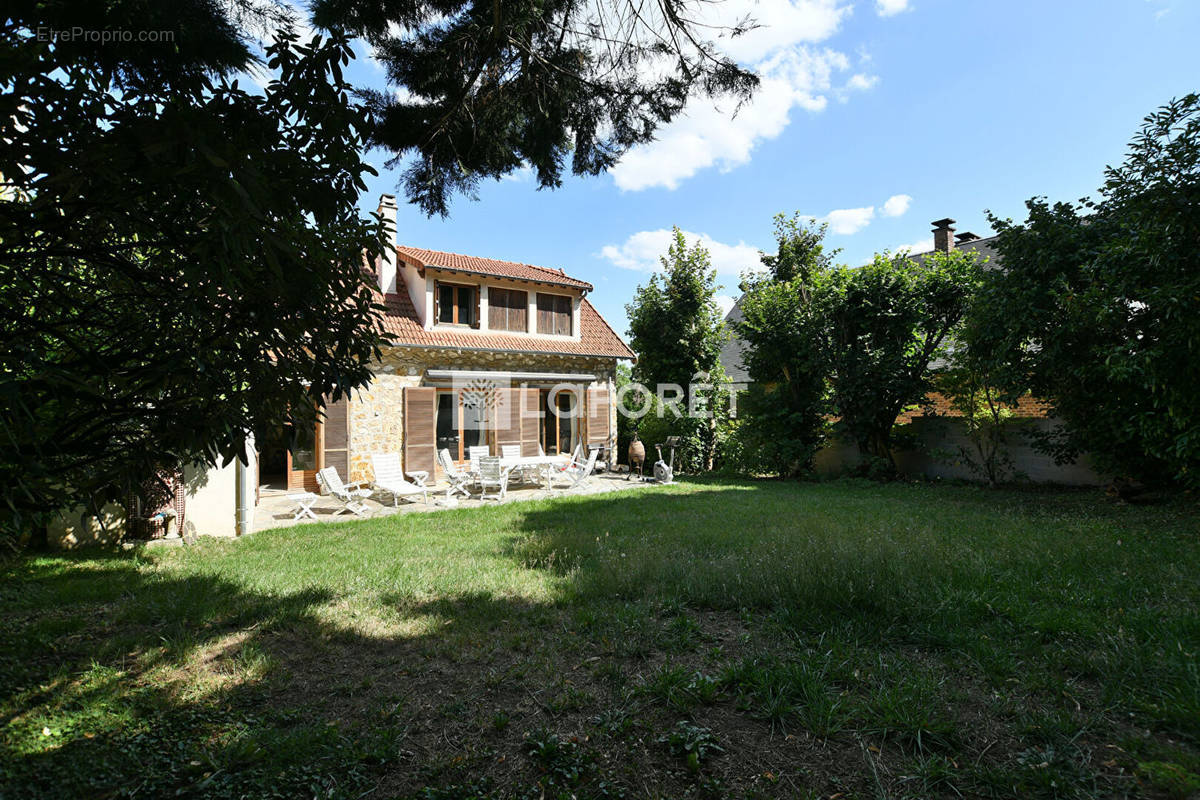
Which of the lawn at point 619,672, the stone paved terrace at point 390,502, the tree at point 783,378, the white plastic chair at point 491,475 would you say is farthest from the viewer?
the tree at point 783,378

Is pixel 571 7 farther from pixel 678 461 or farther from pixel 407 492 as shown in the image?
pixel 678 461

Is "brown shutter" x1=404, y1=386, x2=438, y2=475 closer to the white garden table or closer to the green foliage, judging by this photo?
the white garden table

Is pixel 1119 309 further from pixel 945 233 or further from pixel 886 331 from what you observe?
pixel 945 233

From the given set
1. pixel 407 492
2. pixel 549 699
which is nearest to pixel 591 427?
pixel 407 492

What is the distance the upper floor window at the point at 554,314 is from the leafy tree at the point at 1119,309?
9508 millimetres

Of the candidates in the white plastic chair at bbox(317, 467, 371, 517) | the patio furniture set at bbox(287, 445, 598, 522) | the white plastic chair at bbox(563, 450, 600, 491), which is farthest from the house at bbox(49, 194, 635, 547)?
the white plastic chair at bbox(563, 450, 600, 491)

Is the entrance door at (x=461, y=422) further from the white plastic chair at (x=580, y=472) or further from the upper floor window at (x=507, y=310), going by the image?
the white plastic chair at (x=580, y=472)

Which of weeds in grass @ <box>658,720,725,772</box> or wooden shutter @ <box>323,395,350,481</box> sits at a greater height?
wooden shutter @ <box>323,395,350,481</box>

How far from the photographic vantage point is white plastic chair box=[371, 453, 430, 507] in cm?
975

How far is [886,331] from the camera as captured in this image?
39.0 ft

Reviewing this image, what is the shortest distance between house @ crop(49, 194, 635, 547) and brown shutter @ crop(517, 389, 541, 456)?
0.03 m

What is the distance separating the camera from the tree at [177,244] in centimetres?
150

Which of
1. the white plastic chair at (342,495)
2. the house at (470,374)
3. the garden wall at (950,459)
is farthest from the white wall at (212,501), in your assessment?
the garden wall at (950,459)

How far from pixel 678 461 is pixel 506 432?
5.01m
